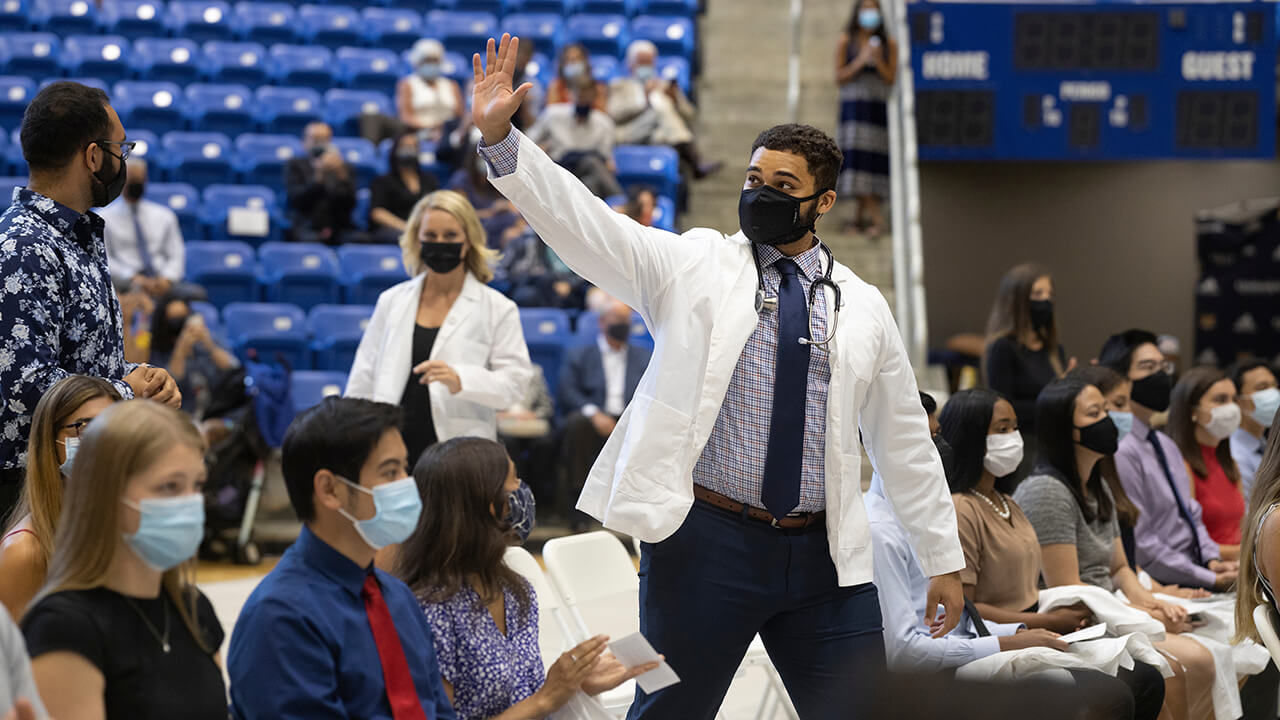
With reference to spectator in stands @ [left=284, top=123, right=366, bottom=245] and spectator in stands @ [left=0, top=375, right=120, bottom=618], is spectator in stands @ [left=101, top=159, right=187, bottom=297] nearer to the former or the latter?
spectator in stands @ [left=284, top=123, right=366, bottom=245]

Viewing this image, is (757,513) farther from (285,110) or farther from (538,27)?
(538,27)

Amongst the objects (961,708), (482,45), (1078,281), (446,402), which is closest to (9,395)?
(446,402)

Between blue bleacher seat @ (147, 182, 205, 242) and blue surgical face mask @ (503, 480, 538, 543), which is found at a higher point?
blue bleacher seat @ (147, 182, 205, 242)

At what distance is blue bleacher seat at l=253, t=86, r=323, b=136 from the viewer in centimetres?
1066

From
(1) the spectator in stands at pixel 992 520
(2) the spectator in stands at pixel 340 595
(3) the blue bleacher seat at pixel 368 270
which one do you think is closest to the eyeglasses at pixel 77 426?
(2) the spectator in stands at pixel 340 595

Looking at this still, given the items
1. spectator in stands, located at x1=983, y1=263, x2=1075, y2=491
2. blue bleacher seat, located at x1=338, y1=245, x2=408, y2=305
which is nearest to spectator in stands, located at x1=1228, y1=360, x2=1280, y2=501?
spectator in stands, located at x1=983, y1=263, x2=1075, y2=491

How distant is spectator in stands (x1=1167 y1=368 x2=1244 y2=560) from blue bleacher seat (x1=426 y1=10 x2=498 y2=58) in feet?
23.9

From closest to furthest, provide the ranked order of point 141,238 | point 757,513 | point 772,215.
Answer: point 757,513, point 772,215, point 141,238

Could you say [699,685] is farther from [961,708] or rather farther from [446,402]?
[446,402]

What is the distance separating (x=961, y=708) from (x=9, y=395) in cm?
256

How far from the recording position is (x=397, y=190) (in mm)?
9375

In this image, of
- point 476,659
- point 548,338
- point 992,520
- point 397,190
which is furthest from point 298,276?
point 476,659

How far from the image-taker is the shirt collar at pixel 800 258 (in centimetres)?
321

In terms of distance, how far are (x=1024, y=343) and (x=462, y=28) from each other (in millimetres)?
6831
